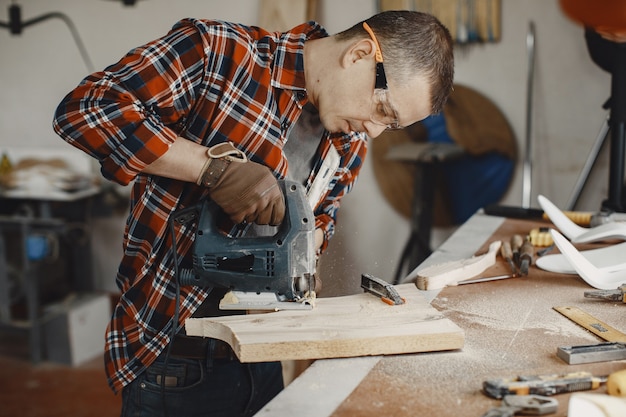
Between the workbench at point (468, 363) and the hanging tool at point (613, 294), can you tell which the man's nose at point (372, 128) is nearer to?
the workbench at point (468, 363)

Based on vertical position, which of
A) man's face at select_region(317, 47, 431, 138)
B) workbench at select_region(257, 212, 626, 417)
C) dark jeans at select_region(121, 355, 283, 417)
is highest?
man's face at select_region(317, 47, 431, 138)

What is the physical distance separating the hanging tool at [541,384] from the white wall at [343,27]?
1.37 meters

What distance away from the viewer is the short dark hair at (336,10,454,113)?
4.79 ft

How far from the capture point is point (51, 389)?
3586mm

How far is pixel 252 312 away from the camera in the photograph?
150cm

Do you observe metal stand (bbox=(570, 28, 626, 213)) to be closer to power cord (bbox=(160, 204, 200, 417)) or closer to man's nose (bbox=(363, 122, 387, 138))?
man's nose (bbox=(363, 122, 387, 138))

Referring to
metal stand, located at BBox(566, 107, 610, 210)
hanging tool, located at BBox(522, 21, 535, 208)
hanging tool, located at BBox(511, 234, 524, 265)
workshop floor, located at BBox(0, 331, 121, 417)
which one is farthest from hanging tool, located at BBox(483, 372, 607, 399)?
workshop floor, located at BBox(0, 331, 121, 417)

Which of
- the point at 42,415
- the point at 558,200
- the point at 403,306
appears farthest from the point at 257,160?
the point at 558,200

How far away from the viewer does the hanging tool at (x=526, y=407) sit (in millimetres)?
1036

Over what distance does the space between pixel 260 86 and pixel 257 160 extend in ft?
0.53

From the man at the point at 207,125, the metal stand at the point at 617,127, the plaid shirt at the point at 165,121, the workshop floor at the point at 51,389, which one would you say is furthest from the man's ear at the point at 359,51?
the workshop floor at the point at 51,389

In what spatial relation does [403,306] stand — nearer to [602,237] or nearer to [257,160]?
[257,160]

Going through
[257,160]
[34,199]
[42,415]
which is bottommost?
[42,415]

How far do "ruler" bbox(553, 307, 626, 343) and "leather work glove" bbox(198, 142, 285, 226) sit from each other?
0.65 m
